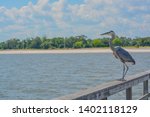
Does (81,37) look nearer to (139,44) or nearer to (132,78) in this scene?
(139,44)

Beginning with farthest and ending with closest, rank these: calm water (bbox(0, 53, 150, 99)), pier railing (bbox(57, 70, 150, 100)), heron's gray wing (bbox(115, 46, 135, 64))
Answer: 1. calm water (bbox(0, 53, 150, 99))
2. heron's gray wing (bbox(115, 46, 135, 64))
3. pier railing (bbox(57, 70, 150, 100))

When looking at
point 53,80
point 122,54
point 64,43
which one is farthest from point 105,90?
point 64,43

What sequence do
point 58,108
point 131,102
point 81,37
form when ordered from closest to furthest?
point 58,108
point 131,102
point 81,37

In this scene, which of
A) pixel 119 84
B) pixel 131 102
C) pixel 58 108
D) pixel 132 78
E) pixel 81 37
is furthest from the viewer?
pixel 81 37

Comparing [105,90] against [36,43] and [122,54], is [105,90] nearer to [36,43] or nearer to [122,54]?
[122,54]

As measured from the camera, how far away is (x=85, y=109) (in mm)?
3367

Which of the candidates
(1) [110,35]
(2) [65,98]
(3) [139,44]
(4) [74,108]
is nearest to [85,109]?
(4) [74,108]

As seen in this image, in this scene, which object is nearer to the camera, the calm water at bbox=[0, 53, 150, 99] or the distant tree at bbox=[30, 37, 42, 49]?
the calm water at bbox=[0, 53, 150, 99]

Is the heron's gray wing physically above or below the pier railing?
above

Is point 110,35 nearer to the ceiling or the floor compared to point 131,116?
nearer to the ceiling

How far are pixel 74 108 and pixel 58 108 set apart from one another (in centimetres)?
13

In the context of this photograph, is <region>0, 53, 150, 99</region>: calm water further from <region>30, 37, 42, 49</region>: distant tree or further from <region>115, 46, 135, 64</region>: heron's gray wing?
<region>30, 37, 42, 49</region>: distant tree

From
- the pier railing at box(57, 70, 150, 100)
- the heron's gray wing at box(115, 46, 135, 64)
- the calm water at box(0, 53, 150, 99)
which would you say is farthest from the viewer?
the calm water at box(0, 53, 150, 99)

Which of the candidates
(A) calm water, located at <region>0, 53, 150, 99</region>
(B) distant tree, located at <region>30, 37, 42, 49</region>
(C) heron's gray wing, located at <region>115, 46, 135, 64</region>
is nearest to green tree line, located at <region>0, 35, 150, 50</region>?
(B) distant tree, located at <region>30, 37, 42, 49</region>
